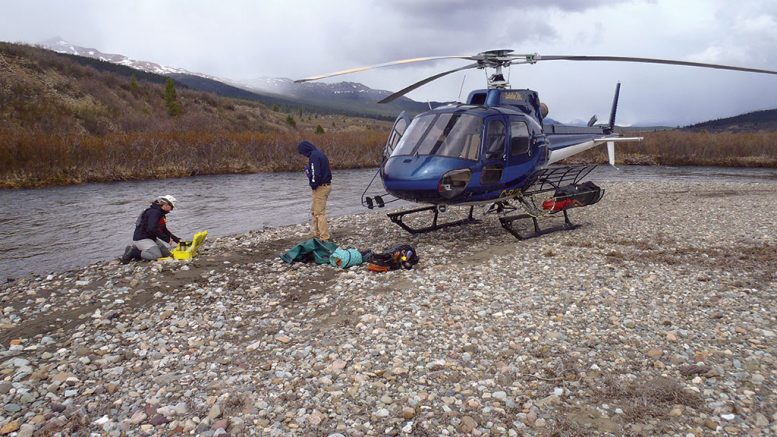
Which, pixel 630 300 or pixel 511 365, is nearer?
pixel 511 365

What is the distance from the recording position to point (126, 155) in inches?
1166

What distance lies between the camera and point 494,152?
1019 centimetres

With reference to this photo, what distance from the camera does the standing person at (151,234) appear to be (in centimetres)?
974

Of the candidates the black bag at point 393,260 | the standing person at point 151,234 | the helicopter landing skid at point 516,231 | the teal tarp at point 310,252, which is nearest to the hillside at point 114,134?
the standing person at point 151,234

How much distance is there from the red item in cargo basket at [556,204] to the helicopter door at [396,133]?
3.82m

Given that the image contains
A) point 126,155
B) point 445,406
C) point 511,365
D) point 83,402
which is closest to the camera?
point 445,406

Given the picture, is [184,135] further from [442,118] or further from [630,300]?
[630,300]

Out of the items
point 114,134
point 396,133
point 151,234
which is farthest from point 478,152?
point 114,134

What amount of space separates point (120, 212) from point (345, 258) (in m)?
13.6

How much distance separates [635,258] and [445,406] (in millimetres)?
6413

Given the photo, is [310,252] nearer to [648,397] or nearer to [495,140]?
[495,140]

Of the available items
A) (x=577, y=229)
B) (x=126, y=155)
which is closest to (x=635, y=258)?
(x=577, y=229)

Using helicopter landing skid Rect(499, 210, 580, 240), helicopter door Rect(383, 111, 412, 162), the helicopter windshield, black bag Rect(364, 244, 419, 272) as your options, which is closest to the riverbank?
helicopter door Rect(383, 111, 412, 162)

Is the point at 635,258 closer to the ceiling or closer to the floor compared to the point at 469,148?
closer to the floor
